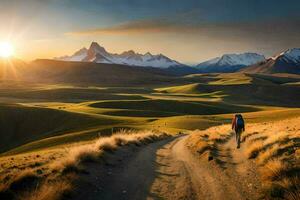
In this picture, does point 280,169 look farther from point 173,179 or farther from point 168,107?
point 168,107

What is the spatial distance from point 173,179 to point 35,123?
62993 mm

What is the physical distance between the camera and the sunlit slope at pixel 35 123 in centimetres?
6500

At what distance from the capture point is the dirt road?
42.3 ft

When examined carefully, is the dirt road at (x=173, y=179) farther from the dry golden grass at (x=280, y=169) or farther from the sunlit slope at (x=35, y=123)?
the sunlit slope at (x=35, y=123)

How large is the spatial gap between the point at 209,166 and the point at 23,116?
66.8m

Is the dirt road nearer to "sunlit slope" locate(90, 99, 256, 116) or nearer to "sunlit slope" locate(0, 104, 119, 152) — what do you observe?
"sunlit slope" locate(0, 104, 119, 152)

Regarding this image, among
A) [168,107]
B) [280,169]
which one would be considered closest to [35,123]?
[168,107]

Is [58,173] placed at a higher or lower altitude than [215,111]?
higher

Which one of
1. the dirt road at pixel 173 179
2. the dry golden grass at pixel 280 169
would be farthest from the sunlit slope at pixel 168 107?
the dry golden grass at pixel 280 169

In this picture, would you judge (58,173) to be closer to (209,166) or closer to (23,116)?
(209,166)

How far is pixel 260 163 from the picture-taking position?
53.8 ft

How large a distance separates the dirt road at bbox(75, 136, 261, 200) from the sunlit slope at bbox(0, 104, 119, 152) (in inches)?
1719

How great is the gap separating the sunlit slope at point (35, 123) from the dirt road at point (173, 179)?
4367 cm

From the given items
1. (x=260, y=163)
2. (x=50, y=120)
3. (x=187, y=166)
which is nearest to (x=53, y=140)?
(x=50, y=120)
